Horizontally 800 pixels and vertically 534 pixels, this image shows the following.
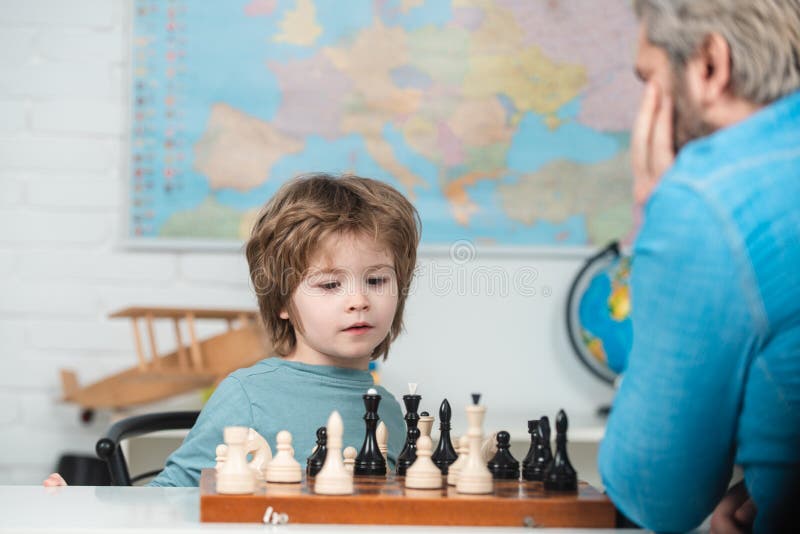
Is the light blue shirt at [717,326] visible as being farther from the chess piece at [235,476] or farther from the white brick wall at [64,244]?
the white brick wall at [64,244]

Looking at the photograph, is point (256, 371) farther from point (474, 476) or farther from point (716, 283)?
point (716, 283)

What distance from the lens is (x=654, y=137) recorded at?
853 mm

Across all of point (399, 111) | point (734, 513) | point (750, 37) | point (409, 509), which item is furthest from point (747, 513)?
point (399, 111)

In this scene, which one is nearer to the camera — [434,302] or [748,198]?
[748,198]

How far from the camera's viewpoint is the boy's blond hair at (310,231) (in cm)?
143

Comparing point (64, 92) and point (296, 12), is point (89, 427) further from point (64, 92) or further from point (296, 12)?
point (296, 12)

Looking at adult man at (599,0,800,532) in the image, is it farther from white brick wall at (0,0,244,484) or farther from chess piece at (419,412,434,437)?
white brick wall at (0,0,244,484)

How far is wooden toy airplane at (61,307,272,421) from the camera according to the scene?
2.50 metres

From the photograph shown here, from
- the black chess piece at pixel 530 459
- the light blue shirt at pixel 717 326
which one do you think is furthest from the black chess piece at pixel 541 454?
the light blue shirt at pixel 717 326

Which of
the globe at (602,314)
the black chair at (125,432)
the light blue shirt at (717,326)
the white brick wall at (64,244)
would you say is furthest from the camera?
the white brick wall at (64,244)

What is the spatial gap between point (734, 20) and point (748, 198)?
0.17 m

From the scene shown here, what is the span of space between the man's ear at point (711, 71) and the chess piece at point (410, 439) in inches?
19.1

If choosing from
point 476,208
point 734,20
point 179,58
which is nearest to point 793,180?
point 734,20

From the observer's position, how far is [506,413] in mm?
2807
